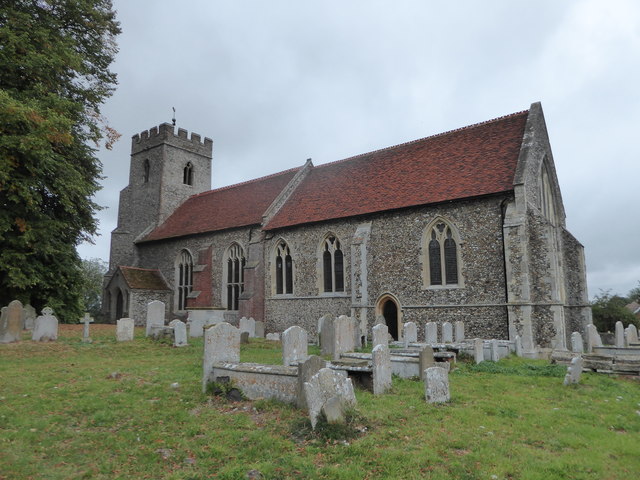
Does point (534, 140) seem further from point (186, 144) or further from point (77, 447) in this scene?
point (186, 144)

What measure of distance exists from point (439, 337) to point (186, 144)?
73.7ft

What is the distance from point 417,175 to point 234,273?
10.6 meters

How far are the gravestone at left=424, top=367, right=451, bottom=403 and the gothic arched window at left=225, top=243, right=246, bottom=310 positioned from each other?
16461 mm

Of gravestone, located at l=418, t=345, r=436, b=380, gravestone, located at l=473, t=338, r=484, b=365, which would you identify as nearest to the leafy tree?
gravestone, located at l=473, t=338, r=484, b=365

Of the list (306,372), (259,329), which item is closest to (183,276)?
(259,329)

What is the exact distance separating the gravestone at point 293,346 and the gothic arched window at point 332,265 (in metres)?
9.68

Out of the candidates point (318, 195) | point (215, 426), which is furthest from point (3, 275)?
point (215, 426)

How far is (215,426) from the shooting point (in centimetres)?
616

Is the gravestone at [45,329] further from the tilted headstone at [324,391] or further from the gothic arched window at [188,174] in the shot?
the gothic arched window at [188,174]

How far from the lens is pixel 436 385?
7316 mm

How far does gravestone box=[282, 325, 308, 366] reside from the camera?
9234 mm

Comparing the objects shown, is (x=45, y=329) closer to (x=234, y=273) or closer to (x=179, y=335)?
(x=179, y=335)

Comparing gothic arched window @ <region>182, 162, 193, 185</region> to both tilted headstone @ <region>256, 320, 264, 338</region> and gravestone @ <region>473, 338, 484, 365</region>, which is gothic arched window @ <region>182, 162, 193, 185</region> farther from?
gravestone @ <region>473, 338, 484, 365</region>

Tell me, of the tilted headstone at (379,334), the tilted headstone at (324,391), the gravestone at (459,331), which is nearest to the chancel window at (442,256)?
the gravestone at (459,331)
